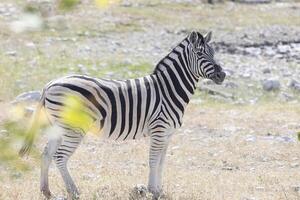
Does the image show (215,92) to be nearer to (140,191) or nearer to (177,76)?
(177,76)

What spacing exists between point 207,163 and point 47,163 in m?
3.69

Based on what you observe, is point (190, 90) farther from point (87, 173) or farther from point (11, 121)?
point (11, 121)

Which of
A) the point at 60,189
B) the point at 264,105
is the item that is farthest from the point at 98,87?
the point at 264,105

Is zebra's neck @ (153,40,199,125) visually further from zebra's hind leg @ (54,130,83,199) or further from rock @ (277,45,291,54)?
rock @ (277,45,291,54)

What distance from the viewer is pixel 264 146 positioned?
1153cm

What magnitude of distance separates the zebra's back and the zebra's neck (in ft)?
0.36

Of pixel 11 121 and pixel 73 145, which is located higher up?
pixel 11 121

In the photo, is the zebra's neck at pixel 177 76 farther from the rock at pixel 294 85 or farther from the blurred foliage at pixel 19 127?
the rock at pixel 294 85

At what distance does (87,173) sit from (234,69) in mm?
11538

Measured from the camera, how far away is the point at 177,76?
7805 mm

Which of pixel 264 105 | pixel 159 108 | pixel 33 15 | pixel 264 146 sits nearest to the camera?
pixel 33 15

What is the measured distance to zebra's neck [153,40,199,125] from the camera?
7.71 m

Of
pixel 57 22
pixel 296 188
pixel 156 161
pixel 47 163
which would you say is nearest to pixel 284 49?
pixel 296 188

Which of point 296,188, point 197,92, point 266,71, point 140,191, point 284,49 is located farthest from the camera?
point 284,49
